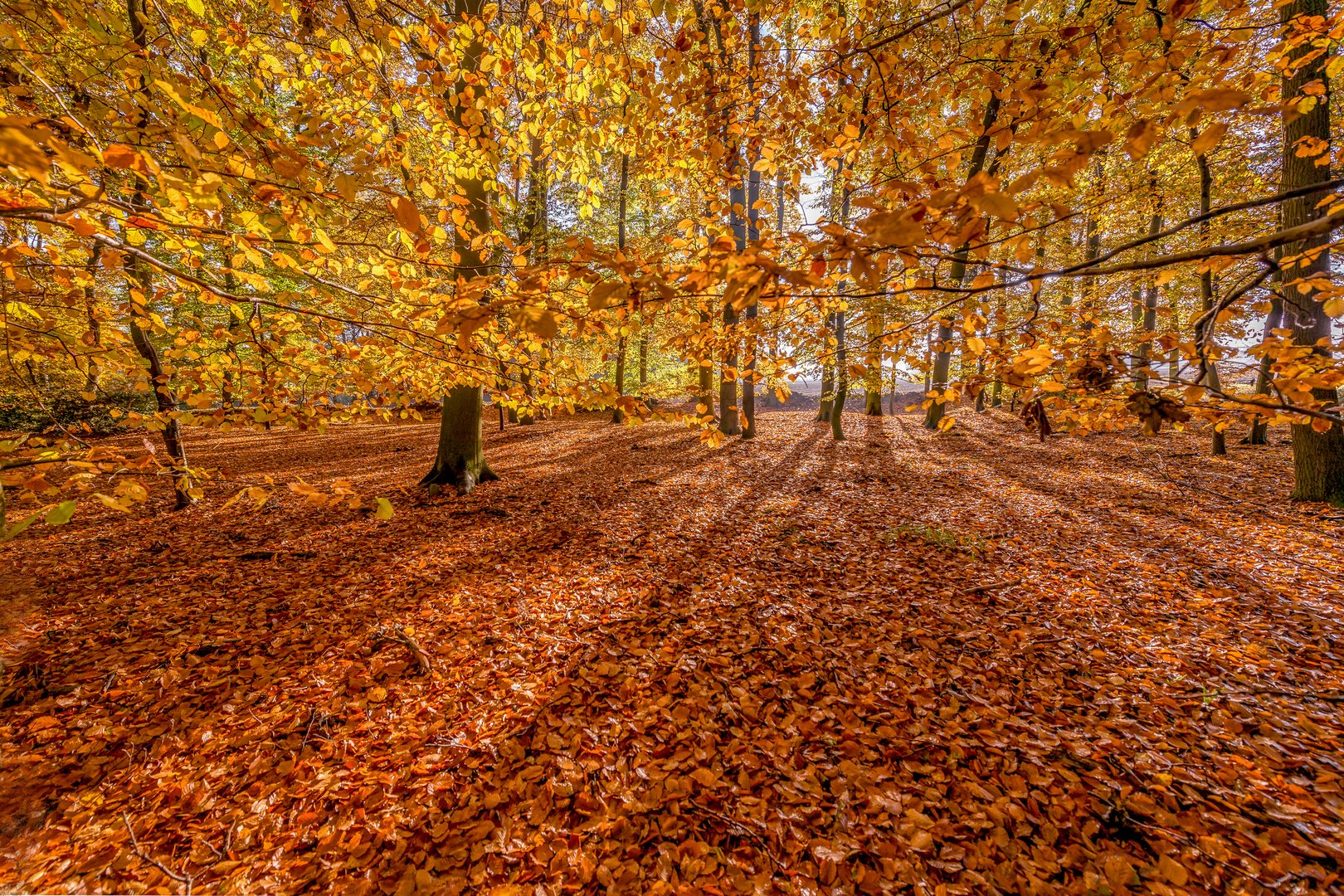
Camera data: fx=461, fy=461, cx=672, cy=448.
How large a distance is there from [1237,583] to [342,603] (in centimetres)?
857

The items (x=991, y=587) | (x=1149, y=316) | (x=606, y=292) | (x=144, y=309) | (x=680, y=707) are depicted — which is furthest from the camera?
(x=1149, y=316)

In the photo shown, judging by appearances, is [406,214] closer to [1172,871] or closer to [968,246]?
[968,246]

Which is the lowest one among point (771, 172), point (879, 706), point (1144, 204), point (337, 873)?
point (337, 873)

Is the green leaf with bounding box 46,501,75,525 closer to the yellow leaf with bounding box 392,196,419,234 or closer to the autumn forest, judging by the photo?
the autumn forest

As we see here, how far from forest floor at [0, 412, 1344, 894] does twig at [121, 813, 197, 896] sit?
15 millimetres

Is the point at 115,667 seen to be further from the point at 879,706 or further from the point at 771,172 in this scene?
the point at 771,172

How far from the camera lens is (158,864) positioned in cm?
232

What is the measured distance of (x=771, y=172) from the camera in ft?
11.5

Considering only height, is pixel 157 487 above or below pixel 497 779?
above

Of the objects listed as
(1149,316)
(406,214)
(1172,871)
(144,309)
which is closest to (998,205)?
(406,214)

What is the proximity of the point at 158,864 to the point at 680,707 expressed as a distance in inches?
111

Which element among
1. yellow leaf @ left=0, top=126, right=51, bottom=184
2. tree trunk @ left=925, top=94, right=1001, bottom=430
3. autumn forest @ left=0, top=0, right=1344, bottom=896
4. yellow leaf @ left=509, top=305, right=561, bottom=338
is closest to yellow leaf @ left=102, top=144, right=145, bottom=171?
autumn forest @ left=0, top=0, right=1344, bottom=896

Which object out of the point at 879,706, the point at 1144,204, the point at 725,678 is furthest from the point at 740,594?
the point at 1144,204

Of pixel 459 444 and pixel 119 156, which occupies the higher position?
pixel 119 156
